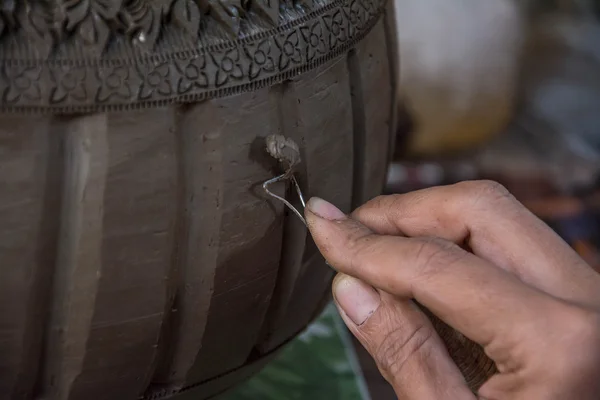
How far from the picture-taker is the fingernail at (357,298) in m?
0.55

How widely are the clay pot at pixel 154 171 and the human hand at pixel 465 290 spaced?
72mm

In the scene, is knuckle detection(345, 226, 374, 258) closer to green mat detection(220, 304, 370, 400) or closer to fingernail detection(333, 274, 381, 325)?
fingernail detection(333, 274, 381, 325)

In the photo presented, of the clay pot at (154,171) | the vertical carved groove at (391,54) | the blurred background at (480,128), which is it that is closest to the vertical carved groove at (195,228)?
the clay pot at (154,171)

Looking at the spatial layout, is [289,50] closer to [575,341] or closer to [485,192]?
[485,192]

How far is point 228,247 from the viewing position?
60 cm

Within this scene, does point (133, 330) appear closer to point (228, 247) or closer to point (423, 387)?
point (228, 247)

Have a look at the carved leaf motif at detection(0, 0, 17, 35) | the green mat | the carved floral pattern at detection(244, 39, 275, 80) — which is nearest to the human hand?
the carved floral pattern at detection(244, 39, 275, 80)

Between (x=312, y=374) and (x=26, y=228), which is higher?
(x=26, y=228)

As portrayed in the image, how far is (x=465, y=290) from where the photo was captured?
46 centimetres

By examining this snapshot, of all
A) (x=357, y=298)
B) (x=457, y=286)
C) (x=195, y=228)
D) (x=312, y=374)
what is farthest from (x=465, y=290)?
(x=312, y=374)

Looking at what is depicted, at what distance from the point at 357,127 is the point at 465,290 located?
246 mm

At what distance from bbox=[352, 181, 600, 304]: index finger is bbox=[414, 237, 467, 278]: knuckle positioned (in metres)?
0.05

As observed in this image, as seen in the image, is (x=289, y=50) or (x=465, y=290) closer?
(x=465, y=290)

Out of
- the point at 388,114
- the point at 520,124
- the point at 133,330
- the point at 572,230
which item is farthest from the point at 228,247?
the point at 520,124
